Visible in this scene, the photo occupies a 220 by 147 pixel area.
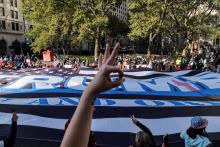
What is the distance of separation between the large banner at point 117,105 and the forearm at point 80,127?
5.58 meters

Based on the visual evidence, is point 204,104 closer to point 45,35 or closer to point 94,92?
point 94,92

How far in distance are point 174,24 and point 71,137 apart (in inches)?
1932

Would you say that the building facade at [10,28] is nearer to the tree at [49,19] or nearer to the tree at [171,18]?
the tree at [49,19]

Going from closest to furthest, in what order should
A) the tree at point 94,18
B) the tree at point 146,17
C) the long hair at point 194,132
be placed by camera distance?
the long hair at point 194,132
the tree at point 94,18
the tree at point 146,17

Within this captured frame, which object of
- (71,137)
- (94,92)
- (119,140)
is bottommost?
(119,140)

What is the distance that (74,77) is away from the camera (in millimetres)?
14719

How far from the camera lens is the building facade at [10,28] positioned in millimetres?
70688

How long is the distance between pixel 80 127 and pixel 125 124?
6.36 metres

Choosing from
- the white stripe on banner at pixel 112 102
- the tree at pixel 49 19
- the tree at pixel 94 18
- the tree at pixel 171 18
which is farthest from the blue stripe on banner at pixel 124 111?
the tree at pixel 49 19

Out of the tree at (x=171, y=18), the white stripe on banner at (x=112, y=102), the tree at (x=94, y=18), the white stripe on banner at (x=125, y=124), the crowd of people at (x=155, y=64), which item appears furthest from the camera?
the tree at (x=171, y=18)

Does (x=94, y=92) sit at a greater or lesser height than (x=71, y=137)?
greater

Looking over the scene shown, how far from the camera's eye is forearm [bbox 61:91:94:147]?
5.77 ft

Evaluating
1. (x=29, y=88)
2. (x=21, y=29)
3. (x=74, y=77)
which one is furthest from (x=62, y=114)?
(x=21, y=29)

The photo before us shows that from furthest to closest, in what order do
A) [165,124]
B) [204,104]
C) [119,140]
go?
1. [204,104]
2. [165,124]
3. [119,140]
